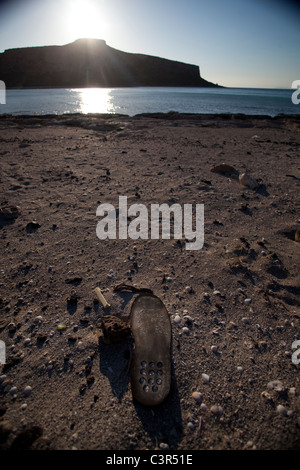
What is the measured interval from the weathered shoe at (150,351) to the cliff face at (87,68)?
10327 centimetres

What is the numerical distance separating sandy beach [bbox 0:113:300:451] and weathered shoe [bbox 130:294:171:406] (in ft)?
0.45

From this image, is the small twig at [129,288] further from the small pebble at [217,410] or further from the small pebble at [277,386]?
the small pebble at [277,386]

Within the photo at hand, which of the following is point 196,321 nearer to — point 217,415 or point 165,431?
point 217,415

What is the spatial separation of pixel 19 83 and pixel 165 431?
107049 millimetres

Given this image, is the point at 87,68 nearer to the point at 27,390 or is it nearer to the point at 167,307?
the point at 167,307

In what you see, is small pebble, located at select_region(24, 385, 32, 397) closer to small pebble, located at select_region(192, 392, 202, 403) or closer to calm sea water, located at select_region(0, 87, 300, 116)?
small pebble, located at select_region(192, 392, 202, 403)

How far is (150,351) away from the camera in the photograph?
7.09 feet

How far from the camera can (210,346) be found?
7.99ft

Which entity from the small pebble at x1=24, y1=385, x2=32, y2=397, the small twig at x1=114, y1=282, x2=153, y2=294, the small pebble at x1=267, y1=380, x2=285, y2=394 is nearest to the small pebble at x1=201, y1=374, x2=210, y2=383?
the small pebble at x1=267, y1=380, x2=285, y2=394

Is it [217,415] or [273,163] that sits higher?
[273,163]

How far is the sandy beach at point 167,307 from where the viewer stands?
6.01 ft

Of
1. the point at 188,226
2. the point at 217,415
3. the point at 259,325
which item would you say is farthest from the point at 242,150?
the point at 217,415

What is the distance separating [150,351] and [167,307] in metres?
0.73

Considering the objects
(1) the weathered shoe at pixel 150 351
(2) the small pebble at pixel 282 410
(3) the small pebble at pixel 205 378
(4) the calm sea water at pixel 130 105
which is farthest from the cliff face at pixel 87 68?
(2) the small pebble at pixel 282 410
